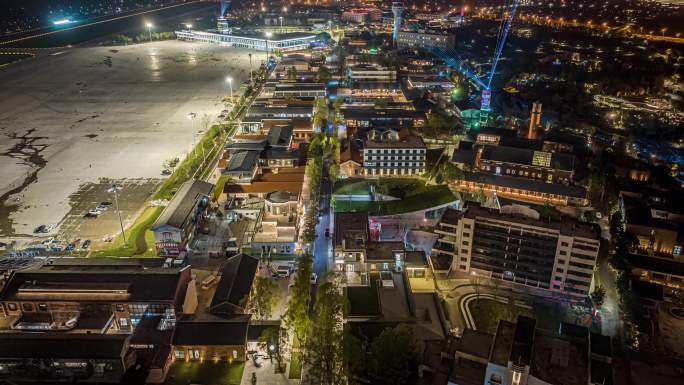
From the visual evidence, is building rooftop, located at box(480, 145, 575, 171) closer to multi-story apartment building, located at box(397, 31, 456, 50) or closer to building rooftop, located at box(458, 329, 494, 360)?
building rooftop, located at box(458, 329, 494, 360)

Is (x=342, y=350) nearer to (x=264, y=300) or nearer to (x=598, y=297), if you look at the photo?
(x=264, y=300)

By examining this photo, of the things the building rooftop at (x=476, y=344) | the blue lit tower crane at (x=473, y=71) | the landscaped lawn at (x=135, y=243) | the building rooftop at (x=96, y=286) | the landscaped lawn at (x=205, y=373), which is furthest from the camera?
the blue lit tower crane at (x=473, y=71)

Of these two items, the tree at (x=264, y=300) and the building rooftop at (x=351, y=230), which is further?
the building rooftop at (x=351, y=230)

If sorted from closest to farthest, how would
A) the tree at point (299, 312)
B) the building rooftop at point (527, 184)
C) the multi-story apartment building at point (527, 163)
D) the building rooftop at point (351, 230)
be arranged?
the tree at point (299, 312) → the building rooftop at point (351, 230) → the building rooftop at point (527, 184) → the multi-story apartment building at point (527, 163)

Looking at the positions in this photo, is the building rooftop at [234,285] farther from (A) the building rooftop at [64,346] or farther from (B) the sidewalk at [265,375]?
(A) the building rooftop at [64,346]

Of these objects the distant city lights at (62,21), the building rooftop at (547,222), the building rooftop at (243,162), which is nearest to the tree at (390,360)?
the building rooftop at (547,222)

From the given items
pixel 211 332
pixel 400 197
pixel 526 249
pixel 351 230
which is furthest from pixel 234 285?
pixel 400 197

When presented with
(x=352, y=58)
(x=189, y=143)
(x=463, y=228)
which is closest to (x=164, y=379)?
(x=463, y=228)
